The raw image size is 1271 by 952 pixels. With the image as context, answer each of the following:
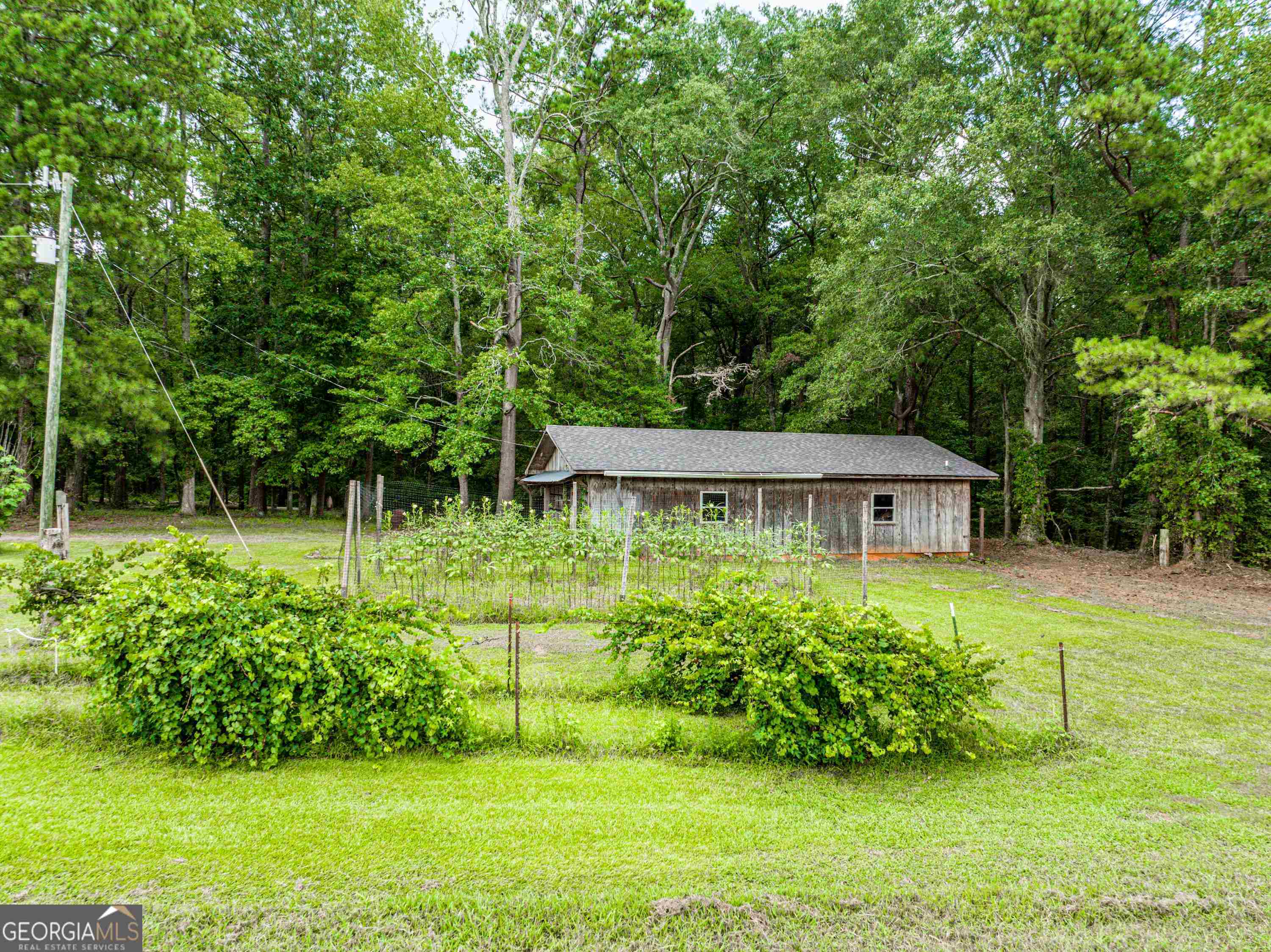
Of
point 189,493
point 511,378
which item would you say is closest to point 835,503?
point 511,378

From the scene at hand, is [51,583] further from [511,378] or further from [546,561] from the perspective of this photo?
[511,378]

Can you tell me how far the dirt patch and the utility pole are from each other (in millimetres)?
15650

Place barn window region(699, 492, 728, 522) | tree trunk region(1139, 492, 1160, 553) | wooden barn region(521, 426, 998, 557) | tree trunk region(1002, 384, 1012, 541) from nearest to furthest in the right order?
wooden barn region(521, 426, 998, 557)
barn window region(699, 492, 728, 522)
tree trunk region(1139, 492, 1160, 553)
tree trunk region(1002, 384, 1012, 541)

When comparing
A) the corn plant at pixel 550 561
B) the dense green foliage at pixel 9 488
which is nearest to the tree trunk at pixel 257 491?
the corn plant at pixel 550 561

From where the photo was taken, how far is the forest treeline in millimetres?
15734

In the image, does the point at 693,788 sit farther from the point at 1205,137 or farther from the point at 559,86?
the point at 559,86

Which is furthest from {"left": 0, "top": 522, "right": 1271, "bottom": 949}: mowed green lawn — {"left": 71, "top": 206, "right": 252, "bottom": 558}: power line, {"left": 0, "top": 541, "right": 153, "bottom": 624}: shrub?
{"left": 71, "top": 206, "right": 252, "bottom": 558}: power line

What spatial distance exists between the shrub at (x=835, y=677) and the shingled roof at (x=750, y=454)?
1077 cm

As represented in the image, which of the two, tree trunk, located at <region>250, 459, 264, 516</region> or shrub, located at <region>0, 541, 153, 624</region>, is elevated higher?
tree trunk, located at <region>250, 459, 264, 516</region>

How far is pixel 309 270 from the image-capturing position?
26797 mm

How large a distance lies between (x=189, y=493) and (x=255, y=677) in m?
25.0

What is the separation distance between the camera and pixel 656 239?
3034 cm

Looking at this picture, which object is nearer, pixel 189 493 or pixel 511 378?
pixel 511 378

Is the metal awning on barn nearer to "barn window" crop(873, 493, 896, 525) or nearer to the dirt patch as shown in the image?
"barn window" crop(873, 493, 896, 525)
